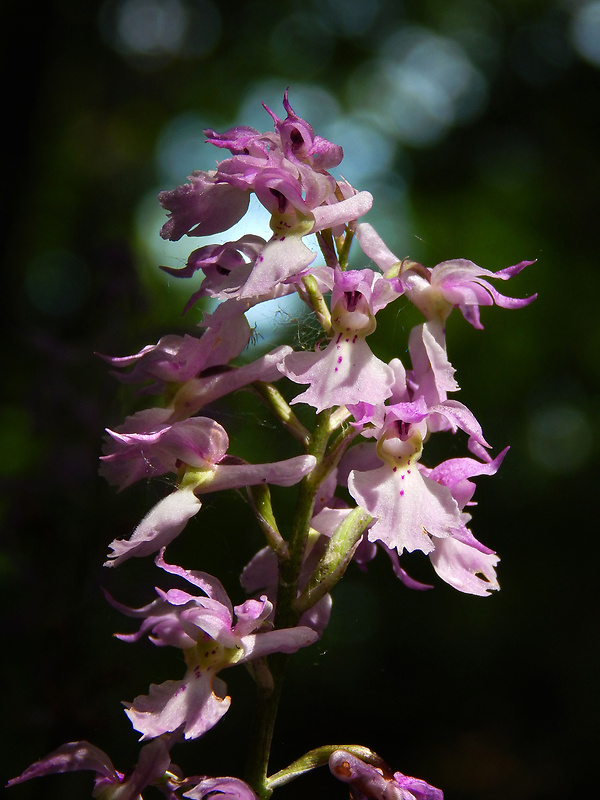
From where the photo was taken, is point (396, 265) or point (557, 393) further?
point (557, 393)

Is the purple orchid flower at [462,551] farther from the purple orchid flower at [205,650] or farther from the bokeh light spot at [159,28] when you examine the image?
the bokeh light spot at [159,28]

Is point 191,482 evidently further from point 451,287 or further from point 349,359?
point 451,287

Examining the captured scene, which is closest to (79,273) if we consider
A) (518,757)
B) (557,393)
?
(557,393)

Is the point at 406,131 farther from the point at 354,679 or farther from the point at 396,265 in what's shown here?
the point at 396,265

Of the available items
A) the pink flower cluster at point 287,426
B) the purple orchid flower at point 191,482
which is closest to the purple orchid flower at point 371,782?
the pink flower cluster at point 287,426

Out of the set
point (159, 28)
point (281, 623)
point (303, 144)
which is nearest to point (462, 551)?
point (281, 623)

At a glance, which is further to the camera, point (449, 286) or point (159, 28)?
point (159, 28)
